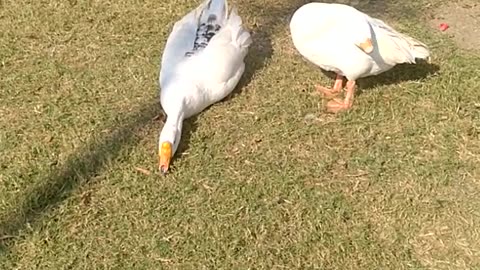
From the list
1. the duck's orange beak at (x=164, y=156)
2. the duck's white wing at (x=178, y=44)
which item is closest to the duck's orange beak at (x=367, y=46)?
the duck's white wing at (x=178, y=44)

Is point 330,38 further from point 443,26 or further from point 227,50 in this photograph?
point 443,26

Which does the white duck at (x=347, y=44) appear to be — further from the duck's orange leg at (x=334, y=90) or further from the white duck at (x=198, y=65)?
the white duck at (x=198, y=65)

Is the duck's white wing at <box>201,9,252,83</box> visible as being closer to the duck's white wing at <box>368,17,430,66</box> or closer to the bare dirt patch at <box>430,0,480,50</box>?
the duck's white wing at <box>368,17,430,66</box>

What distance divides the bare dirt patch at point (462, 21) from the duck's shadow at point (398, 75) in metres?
0.38

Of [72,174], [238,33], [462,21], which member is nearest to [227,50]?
[238,33]

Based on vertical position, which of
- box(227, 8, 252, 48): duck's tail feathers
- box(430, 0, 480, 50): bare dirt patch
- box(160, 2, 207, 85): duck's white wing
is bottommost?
box(430, 0, 480, 50): bare dirt patch

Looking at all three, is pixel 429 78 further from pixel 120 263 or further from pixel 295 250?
pixel 120 263

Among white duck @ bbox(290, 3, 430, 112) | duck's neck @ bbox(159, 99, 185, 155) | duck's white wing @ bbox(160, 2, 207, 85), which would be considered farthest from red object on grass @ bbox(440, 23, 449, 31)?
duck's neck @ bbox(159, 99, 185, 155)

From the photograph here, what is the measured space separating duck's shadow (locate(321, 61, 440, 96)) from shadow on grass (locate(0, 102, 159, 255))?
1112mm

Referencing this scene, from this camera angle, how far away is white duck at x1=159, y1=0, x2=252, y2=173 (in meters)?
3.63

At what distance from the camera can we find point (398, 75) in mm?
4125

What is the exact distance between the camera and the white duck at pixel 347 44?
12.1 ft

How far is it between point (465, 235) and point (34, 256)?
5.84 ft

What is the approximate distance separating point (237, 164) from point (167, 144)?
0.34m
